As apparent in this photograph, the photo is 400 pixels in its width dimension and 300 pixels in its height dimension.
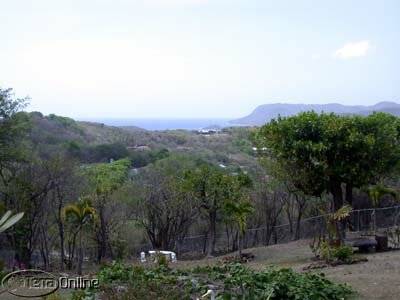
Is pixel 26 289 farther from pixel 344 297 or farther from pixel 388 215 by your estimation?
pixel 388 215

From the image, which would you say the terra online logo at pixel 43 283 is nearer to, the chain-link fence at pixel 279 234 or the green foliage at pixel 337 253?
the green foliage at pixel 337 253

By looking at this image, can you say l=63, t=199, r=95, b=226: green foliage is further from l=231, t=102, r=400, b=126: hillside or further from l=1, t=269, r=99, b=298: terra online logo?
l=231, t=102, r=400, b=126: hillside

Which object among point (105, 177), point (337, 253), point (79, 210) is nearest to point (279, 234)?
point (105, 177)

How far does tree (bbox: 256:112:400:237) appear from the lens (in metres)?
13.8

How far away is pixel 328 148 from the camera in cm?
1364

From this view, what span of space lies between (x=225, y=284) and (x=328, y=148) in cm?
762

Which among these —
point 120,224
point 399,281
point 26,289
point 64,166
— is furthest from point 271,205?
point 26,289

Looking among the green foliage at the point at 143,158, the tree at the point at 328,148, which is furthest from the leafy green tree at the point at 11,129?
the green foliage at the point at 143,158

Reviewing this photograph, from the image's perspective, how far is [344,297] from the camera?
6887 millimetres

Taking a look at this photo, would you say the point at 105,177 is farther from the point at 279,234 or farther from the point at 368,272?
the point at 368,272

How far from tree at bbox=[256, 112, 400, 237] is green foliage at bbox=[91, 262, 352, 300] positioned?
6556 millimetres

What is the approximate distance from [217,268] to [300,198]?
38.6 feet

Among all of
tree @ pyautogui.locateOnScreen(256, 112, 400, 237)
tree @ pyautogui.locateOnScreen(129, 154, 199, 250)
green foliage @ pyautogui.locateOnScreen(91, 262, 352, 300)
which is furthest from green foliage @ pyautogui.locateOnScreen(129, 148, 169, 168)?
green foliage @ pyautogui.locateOnScreen(91, 262, 352, 300)

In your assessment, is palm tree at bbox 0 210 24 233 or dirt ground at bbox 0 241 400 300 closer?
palm tree at bbox 0 210 24 233
